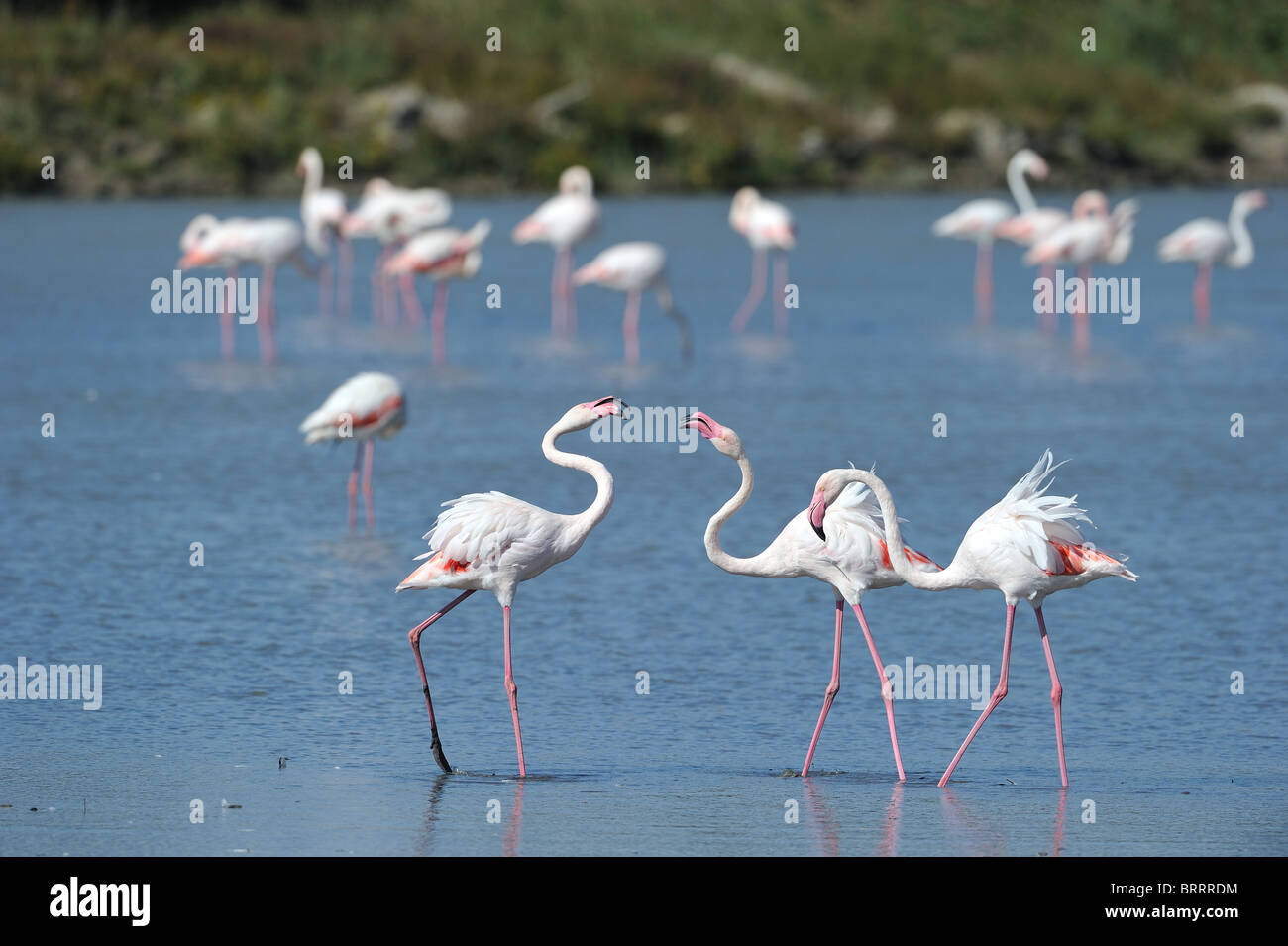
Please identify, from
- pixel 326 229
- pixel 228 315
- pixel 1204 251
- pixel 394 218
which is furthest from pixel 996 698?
pixel 326 229

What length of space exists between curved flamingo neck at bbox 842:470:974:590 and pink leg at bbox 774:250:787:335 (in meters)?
11.6

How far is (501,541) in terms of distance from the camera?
21.7ft

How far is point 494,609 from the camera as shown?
8.82m

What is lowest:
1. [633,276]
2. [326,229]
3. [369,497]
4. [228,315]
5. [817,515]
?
[817,515]

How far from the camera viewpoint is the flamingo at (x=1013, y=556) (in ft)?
21.0

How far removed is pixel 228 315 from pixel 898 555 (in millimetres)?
12103

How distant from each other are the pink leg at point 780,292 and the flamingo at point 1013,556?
1151cm

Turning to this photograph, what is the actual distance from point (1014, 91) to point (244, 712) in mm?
32549

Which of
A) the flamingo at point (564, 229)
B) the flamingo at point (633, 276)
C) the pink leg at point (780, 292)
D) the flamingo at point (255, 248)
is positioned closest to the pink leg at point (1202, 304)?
the pink leg at point (780, 292)

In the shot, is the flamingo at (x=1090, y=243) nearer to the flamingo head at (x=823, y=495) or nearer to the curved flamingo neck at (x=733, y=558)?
the curved flamingo neck at (x=733, y=558)

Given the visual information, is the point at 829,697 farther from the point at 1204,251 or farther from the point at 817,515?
the point at 1204,251

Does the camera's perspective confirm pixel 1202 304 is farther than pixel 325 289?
No

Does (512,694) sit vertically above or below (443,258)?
below

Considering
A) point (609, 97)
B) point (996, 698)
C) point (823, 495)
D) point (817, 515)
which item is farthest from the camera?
point (609, 97)
